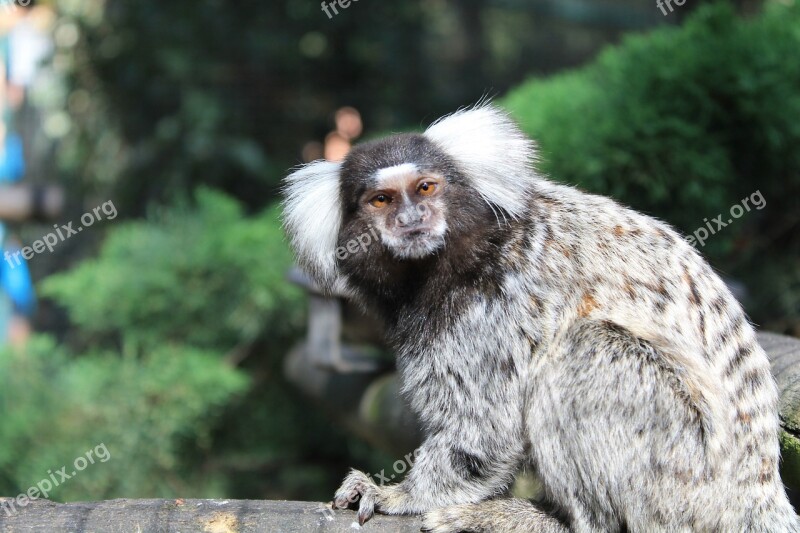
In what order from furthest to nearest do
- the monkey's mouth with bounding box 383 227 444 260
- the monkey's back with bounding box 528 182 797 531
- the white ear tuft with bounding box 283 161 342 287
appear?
1. the white ear tuft with bounding box 283 161 342 287
2. the monkey's mouth with bounding box 383 227 444 260
3. the monkey's back with bounding box 528 182 797 531

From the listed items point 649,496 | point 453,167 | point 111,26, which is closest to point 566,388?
point 649,496

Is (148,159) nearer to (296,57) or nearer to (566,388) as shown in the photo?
(296,57)

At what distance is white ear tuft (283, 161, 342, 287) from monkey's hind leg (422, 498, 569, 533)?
0.97 metres

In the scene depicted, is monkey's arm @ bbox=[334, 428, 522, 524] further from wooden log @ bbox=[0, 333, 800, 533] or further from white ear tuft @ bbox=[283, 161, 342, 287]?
white ear tuft @ bbox=[283, 161, 342, 287]

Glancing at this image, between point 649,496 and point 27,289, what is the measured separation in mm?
7028

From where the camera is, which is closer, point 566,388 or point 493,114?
point 566,388

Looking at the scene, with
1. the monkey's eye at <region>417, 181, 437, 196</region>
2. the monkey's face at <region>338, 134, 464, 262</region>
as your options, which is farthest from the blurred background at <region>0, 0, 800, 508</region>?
the monkey's eye at <region>417, 181, 437, 196</region>

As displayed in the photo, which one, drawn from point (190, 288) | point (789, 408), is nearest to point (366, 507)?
point (789, 408)

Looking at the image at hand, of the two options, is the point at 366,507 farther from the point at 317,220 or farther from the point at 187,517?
the point at 317,220

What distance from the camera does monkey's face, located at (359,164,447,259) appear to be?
272 cm

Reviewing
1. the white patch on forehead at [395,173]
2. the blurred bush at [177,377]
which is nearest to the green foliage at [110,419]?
the blurred bush at [177,377]

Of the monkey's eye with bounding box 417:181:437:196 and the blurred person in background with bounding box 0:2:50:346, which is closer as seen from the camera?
the monkey's eye with bounding box 417:181:437:196

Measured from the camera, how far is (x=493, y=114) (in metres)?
3.08

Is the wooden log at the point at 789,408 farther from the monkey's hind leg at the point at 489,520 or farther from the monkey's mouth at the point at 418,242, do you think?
the monkey's mouth at the point at 418,242
